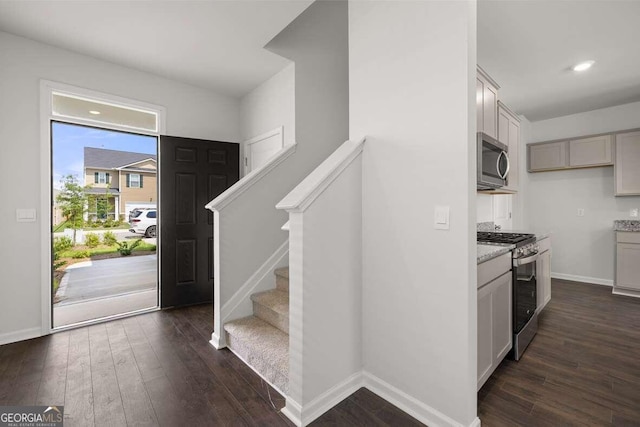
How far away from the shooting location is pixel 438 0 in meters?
1.48

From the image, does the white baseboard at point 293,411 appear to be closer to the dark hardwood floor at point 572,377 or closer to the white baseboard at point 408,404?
the white baseboard at point 408,404

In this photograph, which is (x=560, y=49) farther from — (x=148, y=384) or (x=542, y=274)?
(x=148, y=384)

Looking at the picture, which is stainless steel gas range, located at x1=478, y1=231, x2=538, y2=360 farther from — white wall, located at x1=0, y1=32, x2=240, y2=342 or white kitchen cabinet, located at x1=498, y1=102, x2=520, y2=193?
white wall, located at x1=0, y1=32, x2=240, y2=342

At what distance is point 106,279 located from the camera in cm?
462

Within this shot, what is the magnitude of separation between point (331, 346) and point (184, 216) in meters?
2.62

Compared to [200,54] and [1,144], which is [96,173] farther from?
[200,54]

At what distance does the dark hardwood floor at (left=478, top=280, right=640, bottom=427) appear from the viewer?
1.61 metres

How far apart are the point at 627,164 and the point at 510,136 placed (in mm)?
2420

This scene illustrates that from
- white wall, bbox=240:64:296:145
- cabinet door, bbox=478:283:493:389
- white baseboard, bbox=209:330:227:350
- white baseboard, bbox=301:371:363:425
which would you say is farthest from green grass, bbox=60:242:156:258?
cabinet door, bbox=478:283:493:389

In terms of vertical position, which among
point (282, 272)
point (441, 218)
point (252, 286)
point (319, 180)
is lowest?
point (252, 286)

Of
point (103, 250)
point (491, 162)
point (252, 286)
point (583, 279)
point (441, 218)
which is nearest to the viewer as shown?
point (441, 218)

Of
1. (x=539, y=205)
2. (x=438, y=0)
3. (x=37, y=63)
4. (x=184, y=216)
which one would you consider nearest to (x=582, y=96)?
(x=539, y=205)

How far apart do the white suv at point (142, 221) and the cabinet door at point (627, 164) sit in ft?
28.2

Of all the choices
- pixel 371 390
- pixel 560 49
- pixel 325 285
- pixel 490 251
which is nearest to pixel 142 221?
pixel 325 285
